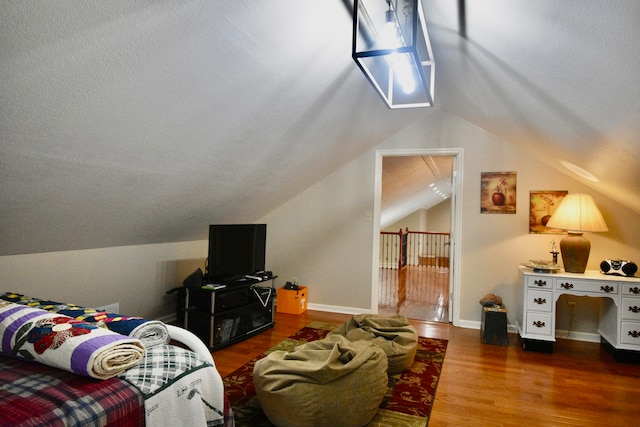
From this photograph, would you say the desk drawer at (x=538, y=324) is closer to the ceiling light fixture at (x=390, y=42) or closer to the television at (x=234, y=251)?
the ceiling light fixture at (x=390, y=42)

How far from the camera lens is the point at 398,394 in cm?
253

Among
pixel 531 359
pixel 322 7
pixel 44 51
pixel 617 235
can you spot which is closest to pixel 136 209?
pixel 44 51

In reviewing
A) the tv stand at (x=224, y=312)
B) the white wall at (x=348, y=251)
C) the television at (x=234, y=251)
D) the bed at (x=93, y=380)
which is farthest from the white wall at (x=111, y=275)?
the bed at (x=93, y=380)

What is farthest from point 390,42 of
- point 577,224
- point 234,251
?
point 577,224

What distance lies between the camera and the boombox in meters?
3.44

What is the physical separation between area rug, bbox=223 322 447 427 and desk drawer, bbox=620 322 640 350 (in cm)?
150

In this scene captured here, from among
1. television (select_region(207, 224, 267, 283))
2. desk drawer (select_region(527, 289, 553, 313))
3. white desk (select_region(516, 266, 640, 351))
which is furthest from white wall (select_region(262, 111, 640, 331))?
television (select_region(207, 224, 267, 283))

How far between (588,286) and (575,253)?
1.03 feet

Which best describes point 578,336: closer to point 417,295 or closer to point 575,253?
point 575,253

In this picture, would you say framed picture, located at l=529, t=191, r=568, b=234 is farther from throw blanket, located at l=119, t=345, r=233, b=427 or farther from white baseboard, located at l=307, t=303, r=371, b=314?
throw blanket, located at l=119, t=345, r=233, b=427

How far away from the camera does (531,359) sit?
10.9 feet

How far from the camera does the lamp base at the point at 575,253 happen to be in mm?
3553

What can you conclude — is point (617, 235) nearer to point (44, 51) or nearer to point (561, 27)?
point (561, 27)

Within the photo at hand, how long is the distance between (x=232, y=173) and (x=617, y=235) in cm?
373
